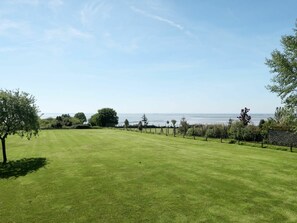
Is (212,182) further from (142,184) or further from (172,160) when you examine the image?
(172,160)

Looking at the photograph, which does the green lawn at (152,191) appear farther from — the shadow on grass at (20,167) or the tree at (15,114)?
the tree at (15,114)

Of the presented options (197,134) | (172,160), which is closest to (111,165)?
(172,160)

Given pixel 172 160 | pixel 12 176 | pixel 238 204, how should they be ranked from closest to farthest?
1. pixel 238 204
2. pixel 12 176
3. pixel 172 160

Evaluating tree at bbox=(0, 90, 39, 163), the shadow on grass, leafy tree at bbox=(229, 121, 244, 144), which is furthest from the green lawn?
leafy tree at bbox=(229, 121, 244, 144)

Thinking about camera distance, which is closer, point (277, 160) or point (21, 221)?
point (21, 221)

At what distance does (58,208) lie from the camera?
1345cm

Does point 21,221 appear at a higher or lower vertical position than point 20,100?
lower

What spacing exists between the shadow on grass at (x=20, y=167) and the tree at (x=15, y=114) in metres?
1.80

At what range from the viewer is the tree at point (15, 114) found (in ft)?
87.7

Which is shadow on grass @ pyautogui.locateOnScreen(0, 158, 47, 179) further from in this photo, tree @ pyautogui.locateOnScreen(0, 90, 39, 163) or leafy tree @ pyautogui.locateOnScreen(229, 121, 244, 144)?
leafy tree @ pyautogui.locateOnScreen(229, 121, 244, 144)

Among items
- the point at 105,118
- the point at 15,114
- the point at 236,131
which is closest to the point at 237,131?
the point at 236,131

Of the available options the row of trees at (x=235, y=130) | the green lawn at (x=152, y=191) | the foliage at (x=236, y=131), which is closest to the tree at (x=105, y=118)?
the row of trees at (x=235, y=130)

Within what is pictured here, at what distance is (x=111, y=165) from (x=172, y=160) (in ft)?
18.7

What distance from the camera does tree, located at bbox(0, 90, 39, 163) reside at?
26719mm
